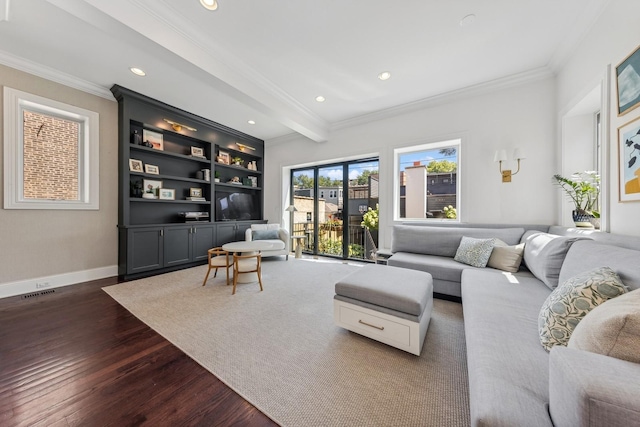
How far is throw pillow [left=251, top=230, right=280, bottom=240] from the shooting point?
449cm

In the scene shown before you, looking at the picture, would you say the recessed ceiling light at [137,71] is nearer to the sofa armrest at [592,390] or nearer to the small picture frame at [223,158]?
the small picture frame at [223,158]

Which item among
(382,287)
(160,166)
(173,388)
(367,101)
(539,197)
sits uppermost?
(367,101)

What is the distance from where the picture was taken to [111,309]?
7.63 ft

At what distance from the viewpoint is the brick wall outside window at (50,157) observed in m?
2.81

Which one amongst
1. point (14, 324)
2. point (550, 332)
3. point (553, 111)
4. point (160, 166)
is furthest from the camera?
point (160, 166)

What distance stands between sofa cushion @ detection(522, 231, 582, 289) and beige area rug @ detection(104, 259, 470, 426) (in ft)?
2.57

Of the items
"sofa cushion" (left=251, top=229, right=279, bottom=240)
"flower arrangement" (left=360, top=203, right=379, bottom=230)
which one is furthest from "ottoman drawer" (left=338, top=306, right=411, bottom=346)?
"sofa cushion" (left=251, top=229, right=279, bottom=240)

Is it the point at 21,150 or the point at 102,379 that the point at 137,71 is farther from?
the point at 102,379

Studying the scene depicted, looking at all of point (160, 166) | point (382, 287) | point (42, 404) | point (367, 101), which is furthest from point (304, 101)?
point (42, 404)

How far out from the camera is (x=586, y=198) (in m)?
2.36

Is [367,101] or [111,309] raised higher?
[367,101]

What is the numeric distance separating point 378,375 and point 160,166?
4521 millimetres

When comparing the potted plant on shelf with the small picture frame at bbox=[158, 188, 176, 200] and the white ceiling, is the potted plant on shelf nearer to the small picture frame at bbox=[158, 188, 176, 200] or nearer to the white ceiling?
the white ceiling

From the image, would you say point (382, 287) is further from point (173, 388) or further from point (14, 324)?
point (14, 324)
